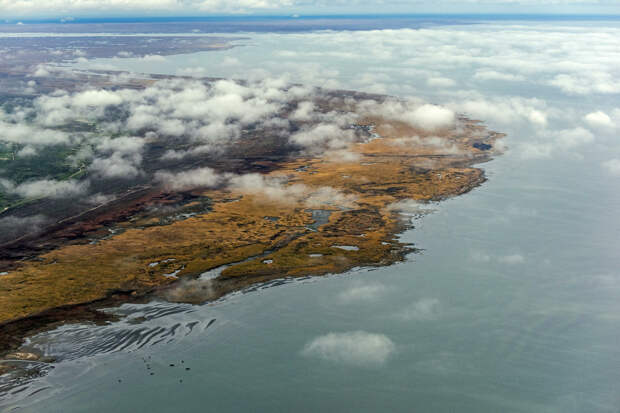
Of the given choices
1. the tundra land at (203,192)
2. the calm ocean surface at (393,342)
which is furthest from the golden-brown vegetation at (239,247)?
the calm ocean surface at (393,342)

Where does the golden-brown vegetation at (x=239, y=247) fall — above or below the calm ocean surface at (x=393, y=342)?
above

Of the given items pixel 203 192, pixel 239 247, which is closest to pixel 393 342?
pixel 239 247

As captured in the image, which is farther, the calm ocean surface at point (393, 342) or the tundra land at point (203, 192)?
the tundra land at point (203, 192)

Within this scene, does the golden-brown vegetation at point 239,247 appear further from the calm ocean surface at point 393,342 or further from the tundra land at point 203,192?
the calm ocean surface at point 393,342

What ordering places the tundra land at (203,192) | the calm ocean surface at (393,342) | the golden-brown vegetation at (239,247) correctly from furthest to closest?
the tundra land at (203,192)
the golden-brown vegetation at (239,247)
the calm ocean surface at (393,342)

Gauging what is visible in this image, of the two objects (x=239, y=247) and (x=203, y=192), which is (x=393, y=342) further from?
(x=203, y=192)

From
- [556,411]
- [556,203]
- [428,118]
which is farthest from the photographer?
[428,118]

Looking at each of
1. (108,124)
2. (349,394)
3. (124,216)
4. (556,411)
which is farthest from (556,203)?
(108,124)

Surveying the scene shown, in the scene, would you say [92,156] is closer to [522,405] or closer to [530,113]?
[522,405]

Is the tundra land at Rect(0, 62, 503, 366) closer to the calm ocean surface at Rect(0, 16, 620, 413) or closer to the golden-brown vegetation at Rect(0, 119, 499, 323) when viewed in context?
the golden-brown vegetation at Rect(0, 119, 499, 323)

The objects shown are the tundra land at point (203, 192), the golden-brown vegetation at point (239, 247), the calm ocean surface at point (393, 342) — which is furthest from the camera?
the tundra land at point (203, 192)
